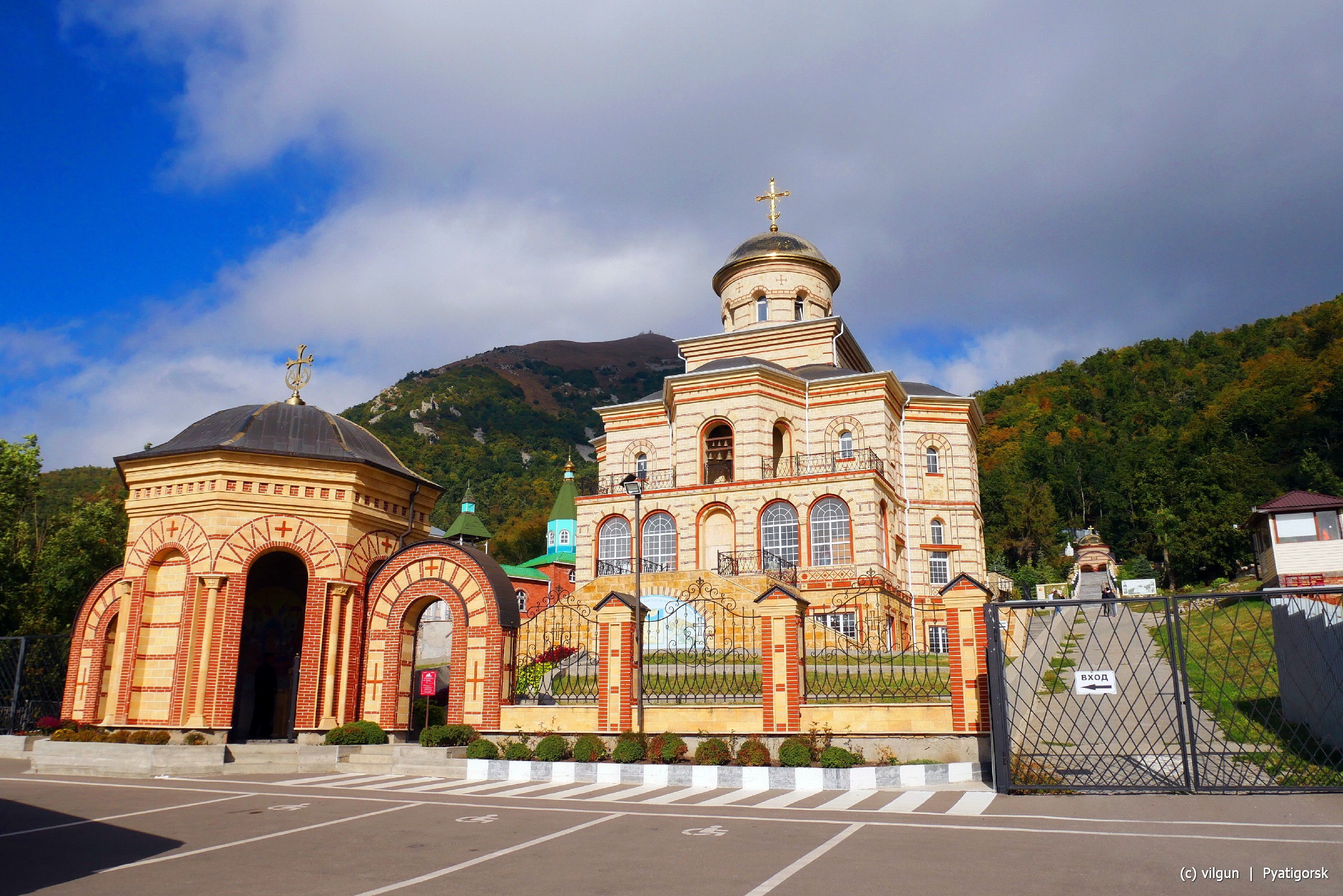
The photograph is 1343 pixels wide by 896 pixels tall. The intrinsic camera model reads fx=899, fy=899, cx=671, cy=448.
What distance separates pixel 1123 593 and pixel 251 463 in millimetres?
34496

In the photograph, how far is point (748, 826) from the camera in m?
9.23

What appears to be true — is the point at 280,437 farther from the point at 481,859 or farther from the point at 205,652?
the point at 481,859

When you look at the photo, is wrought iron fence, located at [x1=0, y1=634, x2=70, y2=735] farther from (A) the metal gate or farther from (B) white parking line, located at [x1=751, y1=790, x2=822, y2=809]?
(A) the metal gate

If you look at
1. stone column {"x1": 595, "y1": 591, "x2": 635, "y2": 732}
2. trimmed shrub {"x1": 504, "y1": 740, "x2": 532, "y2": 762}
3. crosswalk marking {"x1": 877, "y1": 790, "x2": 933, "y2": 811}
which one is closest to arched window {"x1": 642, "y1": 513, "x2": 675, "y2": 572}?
stone column {"x1": 595, "y1": 591, "x2": 635, "y2": 732}

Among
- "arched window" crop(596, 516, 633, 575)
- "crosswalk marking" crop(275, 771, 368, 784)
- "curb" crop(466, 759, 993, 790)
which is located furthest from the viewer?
"arched window" crop(596, 516, 633, 575)

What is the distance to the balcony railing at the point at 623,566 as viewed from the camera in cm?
2811

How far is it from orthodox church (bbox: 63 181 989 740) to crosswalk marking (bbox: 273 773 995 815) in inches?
51.4

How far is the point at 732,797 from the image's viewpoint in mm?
11461

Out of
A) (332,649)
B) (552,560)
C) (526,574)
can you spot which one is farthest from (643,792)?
(552,560)

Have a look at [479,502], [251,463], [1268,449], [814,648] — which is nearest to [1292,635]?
[814,648]

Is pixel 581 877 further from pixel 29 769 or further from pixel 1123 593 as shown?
pixel 1123 593

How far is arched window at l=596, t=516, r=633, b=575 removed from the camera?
29.0 meters

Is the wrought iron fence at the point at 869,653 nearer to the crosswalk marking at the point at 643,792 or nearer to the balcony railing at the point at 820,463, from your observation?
the crosswalk marking at the point at 643,792

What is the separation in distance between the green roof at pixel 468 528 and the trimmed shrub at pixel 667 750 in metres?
51.6
